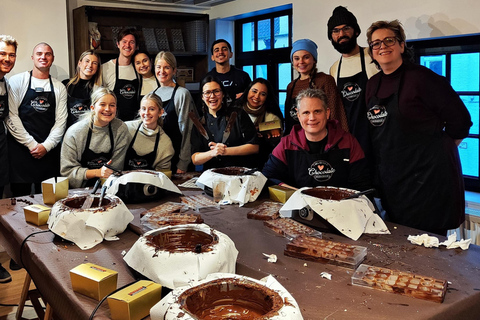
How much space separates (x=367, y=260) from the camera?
1.59 m

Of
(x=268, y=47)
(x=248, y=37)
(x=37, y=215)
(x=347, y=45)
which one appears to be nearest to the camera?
(x=37, y=215)

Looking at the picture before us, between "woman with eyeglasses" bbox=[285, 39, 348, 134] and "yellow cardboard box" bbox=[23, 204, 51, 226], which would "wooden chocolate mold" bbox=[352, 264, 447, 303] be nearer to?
"yellow cardboard box" bbox=[23, 204, 51, 226]

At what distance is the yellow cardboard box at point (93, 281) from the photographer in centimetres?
132

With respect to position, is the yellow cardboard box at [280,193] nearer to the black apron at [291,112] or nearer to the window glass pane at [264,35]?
the black apron at [291,112]

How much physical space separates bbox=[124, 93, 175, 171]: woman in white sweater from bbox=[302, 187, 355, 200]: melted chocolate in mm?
1294

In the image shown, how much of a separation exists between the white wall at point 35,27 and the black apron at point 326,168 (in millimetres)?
2883

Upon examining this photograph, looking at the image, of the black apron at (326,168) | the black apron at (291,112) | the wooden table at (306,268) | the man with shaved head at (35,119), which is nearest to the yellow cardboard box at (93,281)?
the wooden table at (306,268)

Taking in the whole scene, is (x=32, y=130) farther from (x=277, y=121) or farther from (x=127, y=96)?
(x=277, y=121)

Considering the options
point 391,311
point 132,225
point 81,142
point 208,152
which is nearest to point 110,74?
point 81,142

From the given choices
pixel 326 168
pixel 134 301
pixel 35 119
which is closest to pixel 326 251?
pixel 134 301

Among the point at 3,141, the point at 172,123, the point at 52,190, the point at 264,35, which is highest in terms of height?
the point at 264,35

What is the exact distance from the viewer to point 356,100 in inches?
118

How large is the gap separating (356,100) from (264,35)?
8.16ft

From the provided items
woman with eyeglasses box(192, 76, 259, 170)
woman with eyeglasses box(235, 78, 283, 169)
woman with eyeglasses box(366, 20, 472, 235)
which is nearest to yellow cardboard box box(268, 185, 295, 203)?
woman with eyeglasses box(366, 20, 472, 235)
